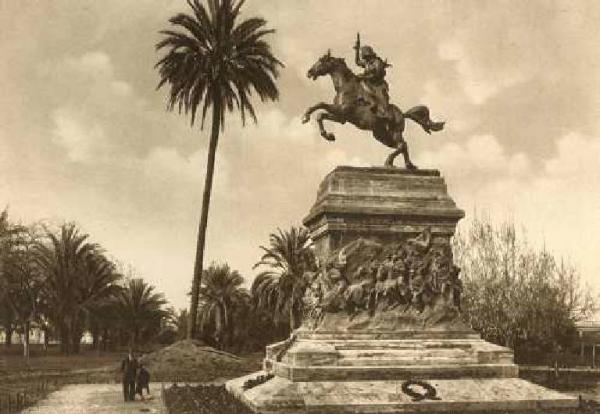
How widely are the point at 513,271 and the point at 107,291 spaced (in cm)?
2819

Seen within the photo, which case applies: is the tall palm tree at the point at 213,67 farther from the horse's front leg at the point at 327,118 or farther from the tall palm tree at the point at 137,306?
the tall palm tree at the point at 137,306

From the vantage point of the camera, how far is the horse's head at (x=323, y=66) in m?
17.3

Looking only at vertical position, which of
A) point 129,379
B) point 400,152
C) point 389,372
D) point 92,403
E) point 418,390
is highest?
point 400,152

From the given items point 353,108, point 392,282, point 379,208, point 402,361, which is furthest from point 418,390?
point 353,108

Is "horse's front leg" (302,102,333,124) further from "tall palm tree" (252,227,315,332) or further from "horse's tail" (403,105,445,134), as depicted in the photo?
"tall palm tree" (252,227,315,332)

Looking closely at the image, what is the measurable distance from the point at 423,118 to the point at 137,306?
49453mm

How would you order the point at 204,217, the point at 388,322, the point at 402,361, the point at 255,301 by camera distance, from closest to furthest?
the point at 402,361, the point at 388,322, the point at 204,217, the point at 255,301

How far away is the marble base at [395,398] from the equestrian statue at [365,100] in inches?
205

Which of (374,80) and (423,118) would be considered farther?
(423,118)

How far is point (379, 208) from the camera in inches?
632

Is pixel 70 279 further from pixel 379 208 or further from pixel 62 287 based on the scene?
pixel 379 208

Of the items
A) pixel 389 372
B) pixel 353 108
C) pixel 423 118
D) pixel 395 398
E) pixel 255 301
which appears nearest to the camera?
pixel 395 398

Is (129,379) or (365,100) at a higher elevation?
(365,100)

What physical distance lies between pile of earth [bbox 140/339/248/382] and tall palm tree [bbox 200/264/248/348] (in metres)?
23.9
